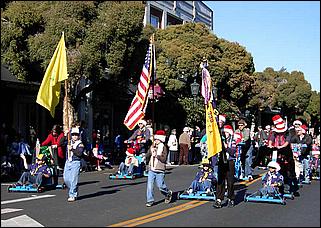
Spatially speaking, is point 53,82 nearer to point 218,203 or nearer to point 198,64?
point 218,203

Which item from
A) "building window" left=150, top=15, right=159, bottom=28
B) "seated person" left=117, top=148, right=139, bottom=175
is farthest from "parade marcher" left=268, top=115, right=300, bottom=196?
"building window" left=150, top=15, right=159, bottom=28

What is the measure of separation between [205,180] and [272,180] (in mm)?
1538

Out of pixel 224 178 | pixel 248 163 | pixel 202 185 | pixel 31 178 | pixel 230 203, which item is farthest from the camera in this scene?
pixel 248 163

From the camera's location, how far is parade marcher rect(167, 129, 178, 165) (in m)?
26.6

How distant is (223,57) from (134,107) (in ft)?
63.1

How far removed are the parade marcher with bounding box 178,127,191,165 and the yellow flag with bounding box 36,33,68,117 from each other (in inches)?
504

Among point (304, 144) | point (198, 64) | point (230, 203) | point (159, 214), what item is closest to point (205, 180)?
point (230, 203)

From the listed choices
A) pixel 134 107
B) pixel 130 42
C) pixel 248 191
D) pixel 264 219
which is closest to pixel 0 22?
pixel 130 42

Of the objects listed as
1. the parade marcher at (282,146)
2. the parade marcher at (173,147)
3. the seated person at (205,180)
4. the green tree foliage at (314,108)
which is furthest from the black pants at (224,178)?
the green tree foliage at (314,108)

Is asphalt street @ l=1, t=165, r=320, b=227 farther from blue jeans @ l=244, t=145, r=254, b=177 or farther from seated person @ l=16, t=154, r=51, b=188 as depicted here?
blue jeans @ l=244, t=145, r=254, b=177

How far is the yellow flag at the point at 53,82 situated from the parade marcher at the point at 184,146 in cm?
1280

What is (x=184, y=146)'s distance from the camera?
1049 inches

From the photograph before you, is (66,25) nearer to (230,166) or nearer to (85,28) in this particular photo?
(85,28)

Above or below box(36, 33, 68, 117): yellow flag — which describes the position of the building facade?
above
